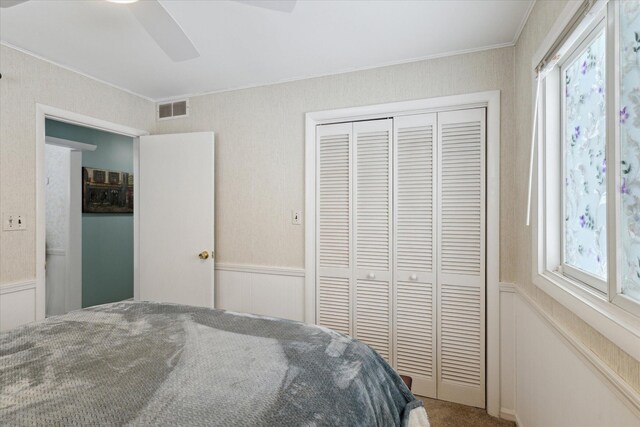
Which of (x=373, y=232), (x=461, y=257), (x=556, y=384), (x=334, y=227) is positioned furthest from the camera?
(x=334, y=227)

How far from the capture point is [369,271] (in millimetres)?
2580

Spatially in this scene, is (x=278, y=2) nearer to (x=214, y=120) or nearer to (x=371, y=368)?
(x=371, y=368)

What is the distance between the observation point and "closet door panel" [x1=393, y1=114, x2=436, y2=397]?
2416mm

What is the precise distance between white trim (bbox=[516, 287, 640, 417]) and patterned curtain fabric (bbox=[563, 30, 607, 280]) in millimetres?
260

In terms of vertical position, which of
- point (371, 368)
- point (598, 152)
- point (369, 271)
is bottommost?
point (371, 368)

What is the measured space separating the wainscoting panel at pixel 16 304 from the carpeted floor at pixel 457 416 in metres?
2.74

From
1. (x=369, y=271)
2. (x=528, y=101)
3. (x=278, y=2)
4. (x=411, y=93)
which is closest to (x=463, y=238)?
(x=369, y=271)

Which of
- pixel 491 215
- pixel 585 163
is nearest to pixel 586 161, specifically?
pixel 585 163

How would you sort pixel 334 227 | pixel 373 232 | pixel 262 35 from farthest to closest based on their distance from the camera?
pixel 334 227
pixel 373 232
pixel 262 35

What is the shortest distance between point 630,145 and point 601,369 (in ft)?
2.23

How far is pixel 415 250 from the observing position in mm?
2455

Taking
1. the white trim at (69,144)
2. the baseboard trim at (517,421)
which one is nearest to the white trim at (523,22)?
the baseboard trim at (517,421)

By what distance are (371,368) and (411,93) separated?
1898mm

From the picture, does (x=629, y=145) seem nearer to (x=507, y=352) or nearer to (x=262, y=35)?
→ (x=507, y=352)
